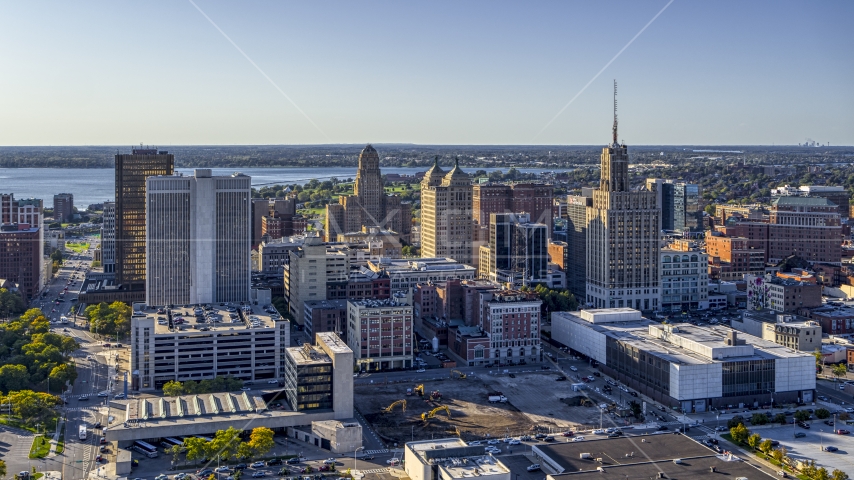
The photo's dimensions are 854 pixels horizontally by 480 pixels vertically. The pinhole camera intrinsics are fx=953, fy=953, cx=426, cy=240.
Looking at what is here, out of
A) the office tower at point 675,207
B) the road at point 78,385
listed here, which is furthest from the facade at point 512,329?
the office tower at point 675,207

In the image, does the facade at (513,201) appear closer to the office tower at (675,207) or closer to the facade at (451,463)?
the office tower at (675,207)

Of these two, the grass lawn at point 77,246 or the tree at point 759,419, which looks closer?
the tree at point 759,419

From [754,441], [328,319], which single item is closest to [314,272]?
[328,319]

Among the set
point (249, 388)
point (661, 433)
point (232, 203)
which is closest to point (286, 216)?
point (232, 203)

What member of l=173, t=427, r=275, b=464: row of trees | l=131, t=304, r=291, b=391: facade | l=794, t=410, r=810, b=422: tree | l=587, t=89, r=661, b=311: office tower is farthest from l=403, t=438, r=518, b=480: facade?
l=587, t=89, r=661, b=311: office tower

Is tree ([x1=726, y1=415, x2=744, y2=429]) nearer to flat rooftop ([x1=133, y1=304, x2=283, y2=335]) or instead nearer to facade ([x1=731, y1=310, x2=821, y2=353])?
facade ([x1=731, y1=310, x2=821, y2=353])

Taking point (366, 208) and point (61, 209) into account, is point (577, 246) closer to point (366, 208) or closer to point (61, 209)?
point (366, 208)

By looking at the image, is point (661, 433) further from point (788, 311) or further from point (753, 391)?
point (788, 311)
